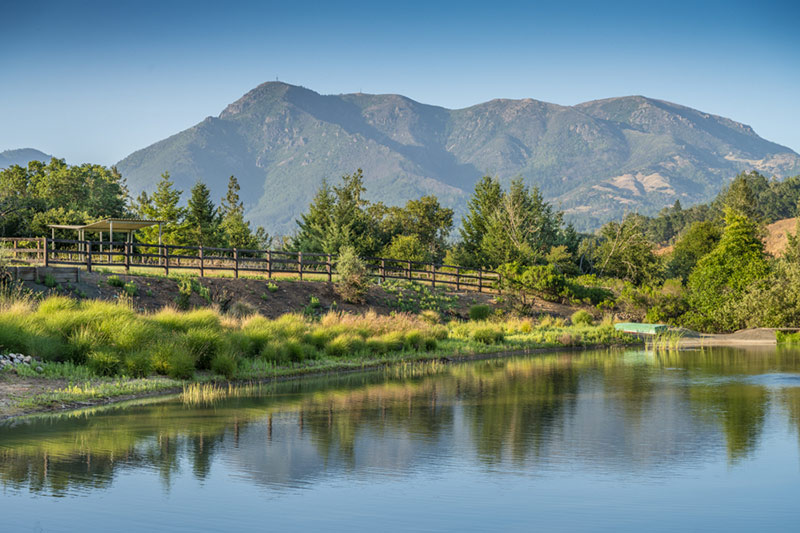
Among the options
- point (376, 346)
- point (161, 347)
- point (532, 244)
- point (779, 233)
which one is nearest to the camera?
point (161, 347)

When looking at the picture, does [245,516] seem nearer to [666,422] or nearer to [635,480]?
[635,480]

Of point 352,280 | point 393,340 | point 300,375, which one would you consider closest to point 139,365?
point 300,375

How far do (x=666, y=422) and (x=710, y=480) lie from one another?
15.2 ft

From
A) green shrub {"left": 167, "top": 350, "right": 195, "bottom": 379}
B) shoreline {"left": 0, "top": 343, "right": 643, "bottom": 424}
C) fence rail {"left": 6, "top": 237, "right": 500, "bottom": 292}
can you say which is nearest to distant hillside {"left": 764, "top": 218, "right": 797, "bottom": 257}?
fence rail {"left": 6, "top": 237, "right": 500, "bottom": 292}

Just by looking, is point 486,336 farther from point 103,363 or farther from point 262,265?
point 262,265

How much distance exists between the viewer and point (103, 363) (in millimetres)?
19234

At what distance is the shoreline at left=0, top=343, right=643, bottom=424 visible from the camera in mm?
16219

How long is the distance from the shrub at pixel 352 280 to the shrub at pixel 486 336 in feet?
26.0

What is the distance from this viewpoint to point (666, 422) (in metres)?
16.1

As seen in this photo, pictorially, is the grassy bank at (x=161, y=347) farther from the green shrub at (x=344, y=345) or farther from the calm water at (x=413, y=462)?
the calm water at (x=413, y=462)

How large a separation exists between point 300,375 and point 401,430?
8.35 metres

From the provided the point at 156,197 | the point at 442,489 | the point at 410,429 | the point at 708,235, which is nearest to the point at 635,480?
the point at 442,489

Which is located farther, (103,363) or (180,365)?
(180,365)

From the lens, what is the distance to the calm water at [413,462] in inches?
380
